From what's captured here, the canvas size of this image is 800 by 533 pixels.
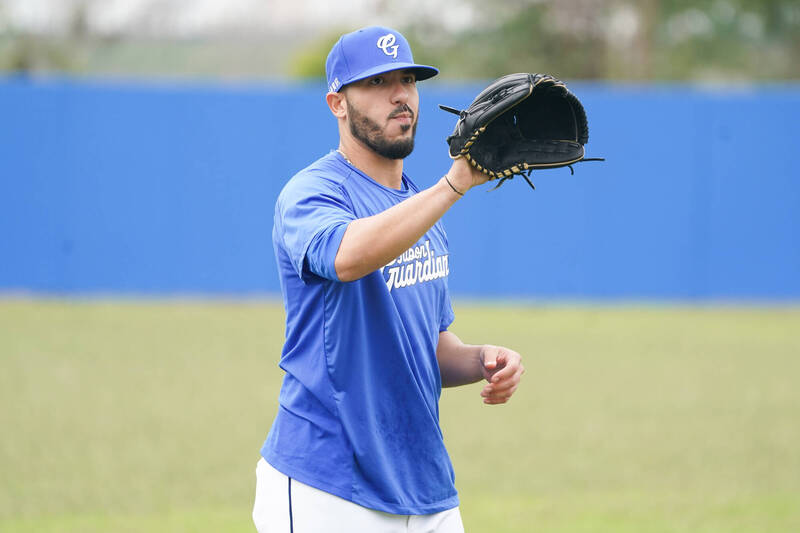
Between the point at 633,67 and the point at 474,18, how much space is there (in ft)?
16.1

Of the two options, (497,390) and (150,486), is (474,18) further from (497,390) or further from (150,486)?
(497,390)

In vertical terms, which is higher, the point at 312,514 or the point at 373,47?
the point at 373,47

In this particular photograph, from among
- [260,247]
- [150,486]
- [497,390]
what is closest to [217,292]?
[260,247]

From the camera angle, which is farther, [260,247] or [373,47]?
[260,247]

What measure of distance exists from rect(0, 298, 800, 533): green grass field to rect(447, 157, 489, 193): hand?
3988 mm

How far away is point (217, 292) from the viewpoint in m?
17.6

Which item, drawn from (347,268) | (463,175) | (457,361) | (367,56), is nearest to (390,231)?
(347,268)

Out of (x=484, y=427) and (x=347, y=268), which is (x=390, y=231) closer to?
(x=347, y=268)

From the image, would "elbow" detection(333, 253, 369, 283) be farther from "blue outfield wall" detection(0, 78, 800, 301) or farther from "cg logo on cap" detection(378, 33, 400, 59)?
"blue outfield wall" detection(0, 78, 800, 301)

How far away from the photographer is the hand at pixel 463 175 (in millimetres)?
2932

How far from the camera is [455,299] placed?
17828mm

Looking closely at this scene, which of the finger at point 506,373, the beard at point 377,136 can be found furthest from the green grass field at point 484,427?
the beard at point 377,136

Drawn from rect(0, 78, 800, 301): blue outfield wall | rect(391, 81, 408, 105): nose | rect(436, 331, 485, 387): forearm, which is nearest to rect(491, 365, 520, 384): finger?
rect(436, 331, 485, 387): forearm

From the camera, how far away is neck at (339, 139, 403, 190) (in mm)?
3531
